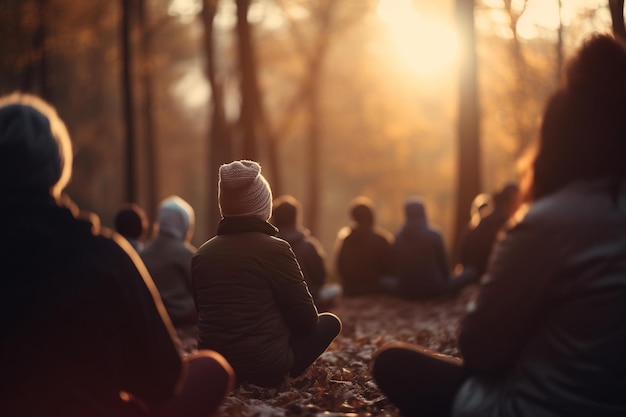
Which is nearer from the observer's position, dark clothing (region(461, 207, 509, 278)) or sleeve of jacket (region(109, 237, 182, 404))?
sleeve of jacket (region(109, 237, 182, 404))

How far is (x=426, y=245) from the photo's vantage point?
1314 centimetres

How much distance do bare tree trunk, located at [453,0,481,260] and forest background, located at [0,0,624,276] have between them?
3 centimetres

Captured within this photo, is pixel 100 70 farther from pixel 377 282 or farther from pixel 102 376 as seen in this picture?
pixel 102 376

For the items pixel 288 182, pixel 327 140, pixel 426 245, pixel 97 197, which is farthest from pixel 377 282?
pixel 288 182

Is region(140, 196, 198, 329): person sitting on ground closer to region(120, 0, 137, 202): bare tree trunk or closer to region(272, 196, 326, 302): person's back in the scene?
region(272, 196, 326, 302): person's back

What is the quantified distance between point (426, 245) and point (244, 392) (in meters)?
7.43

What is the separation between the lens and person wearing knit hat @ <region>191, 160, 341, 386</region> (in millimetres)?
5848

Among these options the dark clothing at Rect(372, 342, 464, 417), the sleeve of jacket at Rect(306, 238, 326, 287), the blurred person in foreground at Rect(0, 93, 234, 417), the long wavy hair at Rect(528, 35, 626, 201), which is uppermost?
the long wavy hair at Rect(528, 35, 626, 201)

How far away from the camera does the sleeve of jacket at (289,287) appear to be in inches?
231

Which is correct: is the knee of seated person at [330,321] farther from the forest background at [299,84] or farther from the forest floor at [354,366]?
the forest background at [299,84]

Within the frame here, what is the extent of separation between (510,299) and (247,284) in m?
2.49

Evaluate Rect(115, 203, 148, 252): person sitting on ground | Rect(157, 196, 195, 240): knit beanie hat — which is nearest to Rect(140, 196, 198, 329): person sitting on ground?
Rect(157, 196, 195, 240): knit beanie hat

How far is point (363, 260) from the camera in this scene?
1405cm

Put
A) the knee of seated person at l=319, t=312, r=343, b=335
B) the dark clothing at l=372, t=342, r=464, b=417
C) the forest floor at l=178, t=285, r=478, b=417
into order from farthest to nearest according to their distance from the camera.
Answer: the knee of seated person at l=319, t=312, r=343, b=335 < the forest floor at l=178, t=285, r=478, b=417 < the dark clothing at l=372, t=342, r=464, b=417
